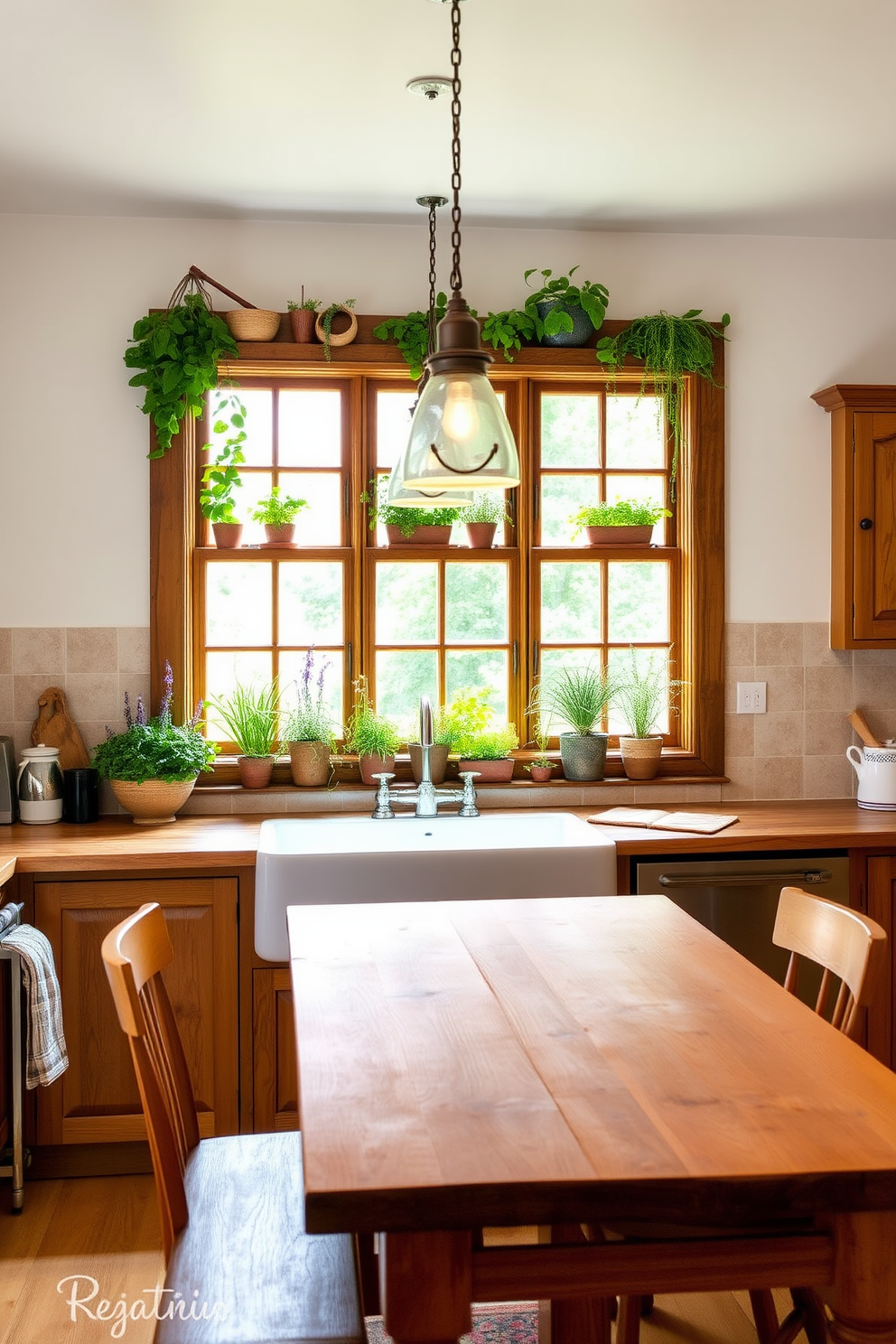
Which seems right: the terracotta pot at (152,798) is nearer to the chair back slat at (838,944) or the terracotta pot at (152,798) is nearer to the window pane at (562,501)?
the window pane at (562,501)

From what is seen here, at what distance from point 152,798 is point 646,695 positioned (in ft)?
5.21

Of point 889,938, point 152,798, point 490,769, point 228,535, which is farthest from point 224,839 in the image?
point 889,938

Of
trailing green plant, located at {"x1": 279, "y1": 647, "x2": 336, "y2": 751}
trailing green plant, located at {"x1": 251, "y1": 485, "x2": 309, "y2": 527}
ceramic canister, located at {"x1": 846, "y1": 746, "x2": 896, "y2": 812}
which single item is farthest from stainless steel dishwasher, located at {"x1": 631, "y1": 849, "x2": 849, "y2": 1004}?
trailing green plant, located at {"x1": 251, "y1": 485, "x2": 309, "y2": 527}

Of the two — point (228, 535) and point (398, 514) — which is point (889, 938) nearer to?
point (398, 514)

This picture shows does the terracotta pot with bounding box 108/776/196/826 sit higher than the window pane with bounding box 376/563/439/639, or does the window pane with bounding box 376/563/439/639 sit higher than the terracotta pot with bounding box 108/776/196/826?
the window pane with bounding box 376/563/439/639

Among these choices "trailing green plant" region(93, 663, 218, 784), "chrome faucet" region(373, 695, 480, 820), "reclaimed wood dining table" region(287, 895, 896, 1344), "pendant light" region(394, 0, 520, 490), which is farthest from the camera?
"chrome faucet" region(373, 695, 480, 820)

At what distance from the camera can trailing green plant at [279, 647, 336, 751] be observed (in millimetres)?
3707

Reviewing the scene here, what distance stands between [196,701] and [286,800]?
1.49ft

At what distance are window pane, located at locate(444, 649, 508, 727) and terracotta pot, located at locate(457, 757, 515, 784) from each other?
234 millimetres

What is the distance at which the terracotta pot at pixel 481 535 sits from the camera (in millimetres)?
3836

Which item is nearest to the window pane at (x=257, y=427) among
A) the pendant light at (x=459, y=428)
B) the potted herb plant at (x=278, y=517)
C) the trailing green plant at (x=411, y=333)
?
the potted herb plant at (x=278, y=517)

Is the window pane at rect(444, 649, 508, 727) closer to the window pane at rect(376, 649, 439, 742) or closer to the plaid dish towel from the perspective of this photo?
the window pane at rect(376, 649, 439, 742)

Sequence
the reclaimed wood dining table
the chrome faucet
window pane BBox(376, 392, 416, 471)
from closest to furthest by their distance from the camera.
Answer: the reclaimed wood dining table
the chrome faucet
window pane BBox(376, 392, 416, 471)

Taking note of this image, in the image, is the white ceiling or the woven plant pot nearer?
the white ceiling
